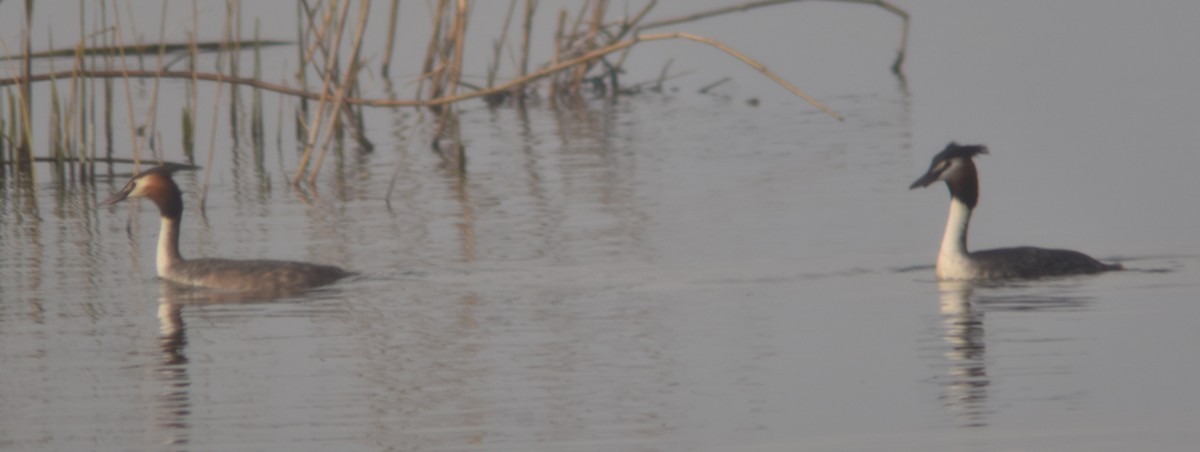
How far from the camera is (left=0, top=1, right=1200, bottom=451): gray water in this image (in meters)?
8.66

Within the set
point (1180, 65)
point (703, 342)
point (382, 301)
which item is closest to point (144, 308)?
point (382, 301)

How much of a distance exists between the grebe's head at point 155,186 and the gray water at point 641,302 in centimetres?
41

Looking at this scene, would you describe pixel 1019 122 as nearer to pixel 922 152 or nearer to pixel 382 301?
pixel 922 152

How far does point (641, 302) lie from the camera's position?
1181 cm

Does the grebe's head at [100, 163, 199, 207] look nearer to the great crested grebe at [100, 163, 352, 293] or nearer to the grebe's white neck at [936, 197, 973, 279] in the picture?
the great crested grebe at [100, 163, 352, 293]

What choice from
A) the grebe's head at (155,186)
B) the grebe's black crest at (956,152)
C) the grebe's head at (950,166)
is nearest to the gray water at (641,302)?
the grebe's head at (155,186)

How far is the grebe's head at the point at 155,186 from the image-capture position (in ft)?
45.8

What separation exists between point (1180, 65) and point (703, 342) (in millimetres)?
17788

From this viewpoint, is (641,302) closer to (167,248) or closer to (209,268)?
(209,268)

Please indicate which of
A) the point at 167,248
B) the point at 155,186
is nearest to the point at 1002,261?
the point at 167,248

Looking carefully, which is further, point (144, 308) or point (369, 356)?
point (144, 308)

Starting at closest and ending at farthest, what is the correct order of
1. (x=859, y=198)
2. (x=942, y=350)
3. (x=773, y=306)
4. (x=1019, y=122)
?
1. (x=942, y=350)
2. (x=773, y=306)
3. (x=859, y=198)
4. (x=1019, y=122)

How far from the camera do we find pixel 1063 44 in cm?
3181

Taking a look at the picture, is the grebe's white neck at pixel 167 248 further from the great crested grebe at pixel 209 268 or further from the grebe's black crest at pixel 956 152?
the grebe's black crest at pixel 956 152
